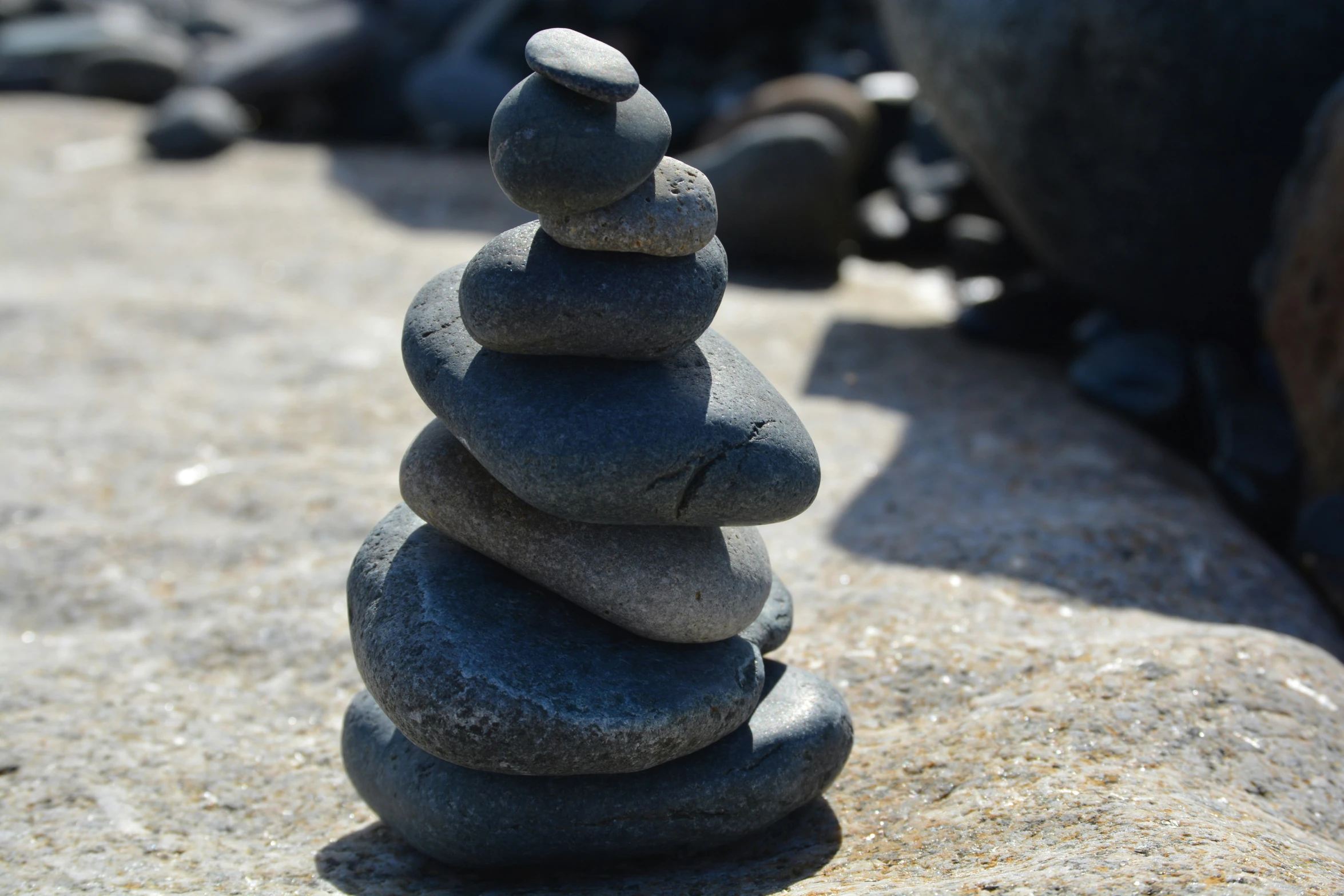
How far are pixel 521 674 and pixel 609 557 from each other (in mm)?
325

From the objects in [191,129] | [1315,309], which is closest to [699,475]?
[1315,309]

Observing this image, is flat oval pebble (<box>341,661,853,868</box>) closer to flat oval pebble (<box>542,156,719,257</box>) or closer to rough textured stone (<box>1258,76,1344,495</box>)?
flat oval pebble (<box>542,156,719,257</box>)

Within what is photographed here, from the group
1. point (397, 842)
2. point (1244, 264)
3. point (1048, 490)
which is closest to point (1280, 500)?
point (1048, 490)

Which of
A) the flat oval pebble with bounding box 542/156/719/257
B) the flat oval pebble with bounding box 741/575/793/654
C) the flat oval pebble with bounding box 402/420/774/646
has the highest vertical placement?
the flat oval pebble with bounding box 542/156/719/257

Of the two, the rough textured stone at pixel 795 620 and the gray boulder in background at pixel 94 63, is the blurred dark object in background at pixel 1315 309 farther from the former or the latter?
the gray boulder in background at pixel 94 63

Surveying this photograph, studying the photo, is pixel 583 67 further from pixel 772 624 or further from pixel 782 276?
pixel 782 276

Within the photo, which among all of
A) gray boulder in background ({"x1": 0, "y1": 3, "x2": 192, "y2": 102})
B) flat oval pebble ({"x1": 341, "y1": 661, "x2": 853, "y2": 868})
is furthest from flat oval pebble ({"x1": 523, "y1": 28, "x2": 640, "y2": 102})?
gray boulder in background ({"x1": 0, "y1": 3, "x2": 192, "y2": 102})

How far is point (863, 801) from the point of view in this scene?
297 centimetres

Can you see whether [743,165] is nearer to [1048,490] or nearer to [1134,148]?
[1134,148]

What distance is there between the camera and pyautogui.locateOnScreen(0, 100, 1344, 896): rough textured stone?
2.71 meters

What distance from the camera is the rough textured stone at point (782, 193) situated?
8.12m

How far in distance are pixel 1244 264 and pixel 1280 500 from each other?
5.19 feet

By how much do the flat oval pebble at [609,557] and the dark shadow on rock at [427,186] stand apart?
215 inches

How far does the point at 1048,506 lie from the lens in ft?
15.5
